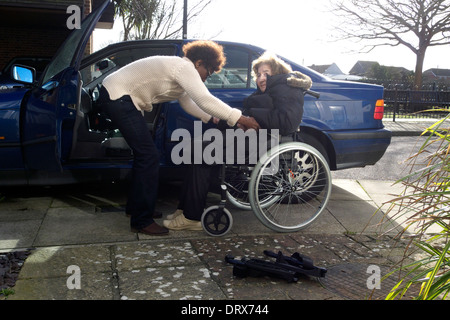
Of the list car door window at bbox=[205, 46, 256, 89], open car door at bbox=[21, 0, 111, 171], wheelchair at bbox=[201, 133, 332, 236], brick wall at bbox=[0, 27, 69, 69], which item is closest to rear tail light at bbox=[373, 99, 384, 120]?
wheelchair at bbox=[201, 133, 332, 236]

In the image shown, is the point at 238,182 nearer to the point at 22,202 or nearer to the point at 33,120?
the point at 33,120

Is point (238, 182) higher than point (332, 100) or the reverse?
the reverse

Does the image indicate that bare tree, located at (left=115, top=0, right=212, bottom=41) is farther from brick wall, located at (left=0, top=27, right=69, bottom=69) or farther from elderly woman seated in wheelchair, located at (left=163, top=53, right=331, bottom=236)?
elderly woman seated in wheelchair, located at (left=163, top=53, right=331, bottom=236)

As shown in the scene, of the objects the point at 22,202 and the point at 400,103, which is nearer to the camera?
the point at 22,202

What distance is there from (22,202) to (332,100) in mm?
3356

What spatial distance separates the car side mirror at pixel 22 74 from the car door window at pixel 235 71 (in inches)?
71.2

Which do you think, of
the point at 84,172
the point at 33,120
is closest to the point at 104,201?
the point at 84,172

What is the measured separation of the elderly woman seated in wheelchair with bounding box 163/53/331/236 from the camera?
3887 millimetres

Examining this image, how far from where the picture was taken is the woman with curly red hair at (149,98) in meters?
3.69

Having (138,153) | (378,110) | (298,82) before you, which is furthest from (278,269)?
(378,110)

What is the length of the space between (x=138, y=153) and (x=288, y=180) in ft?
4.34

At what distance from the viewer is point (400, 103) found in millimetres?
19219

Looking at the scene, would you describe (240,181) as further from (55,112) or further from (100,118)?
(100,118)
